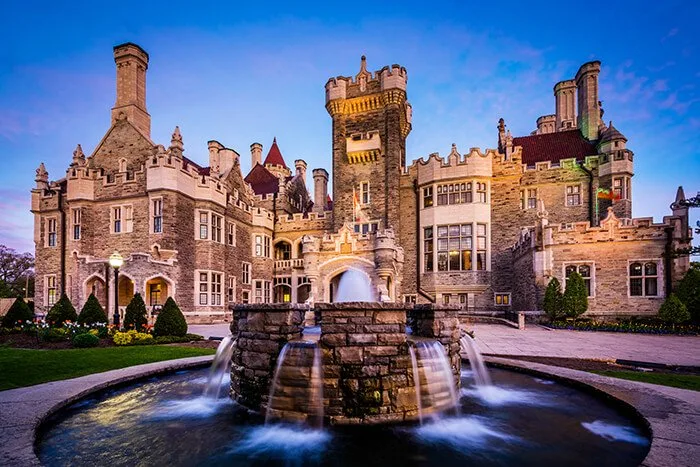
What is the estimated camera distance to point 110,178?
27266 millimetres

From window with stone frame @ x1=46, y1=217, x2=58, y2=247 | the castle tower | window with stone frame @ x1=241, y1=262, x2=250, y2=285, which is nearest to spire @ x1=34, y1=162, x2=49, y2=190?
window with stone frame @ x1=46, y1=217, x2=58, y2=247

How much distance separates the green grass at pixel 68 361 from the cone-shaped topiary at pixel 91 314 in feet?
18.9

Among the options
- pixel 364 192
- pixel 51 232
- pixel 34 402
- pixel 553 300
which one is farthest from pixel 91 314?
pixel 553 300

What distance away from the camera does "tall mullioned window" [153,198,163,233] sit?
2505 cm

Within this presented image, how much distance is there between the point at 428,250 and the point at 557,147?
49.0ft

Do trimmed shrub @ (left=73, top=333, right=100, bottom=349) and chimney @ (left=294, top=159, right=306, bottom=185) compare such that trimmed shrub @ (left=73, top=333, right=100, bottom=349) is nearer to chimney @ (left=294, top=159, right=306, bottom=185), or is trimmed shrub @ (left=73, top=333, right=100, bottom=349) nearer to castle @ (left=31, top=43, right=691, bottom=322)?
castle @ (left=31, top=43, right=691, bottom=322)

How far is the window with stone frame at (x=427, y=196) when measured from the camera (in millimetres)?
29469

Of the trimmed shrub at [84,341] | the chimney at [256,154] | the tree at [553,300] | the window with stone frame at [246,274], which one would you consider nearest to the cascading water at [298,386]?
the trimmed shrub at [84,341]

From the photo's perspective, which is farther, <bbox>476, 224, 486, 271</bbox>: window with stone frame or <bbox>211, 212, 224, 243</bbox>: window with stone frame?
<bbox>211, 212, 224, 243</bbox>: window with stone frame

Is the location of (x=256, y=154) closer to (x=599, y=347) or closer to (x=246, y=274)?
(x=246, y=274)

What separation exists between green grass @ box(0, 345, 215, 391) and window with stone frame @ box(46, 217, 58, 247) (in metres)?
20.3

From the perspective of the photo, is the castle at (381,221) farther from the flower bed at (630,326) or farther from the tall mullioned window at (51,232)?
the flower bed at (630,326)

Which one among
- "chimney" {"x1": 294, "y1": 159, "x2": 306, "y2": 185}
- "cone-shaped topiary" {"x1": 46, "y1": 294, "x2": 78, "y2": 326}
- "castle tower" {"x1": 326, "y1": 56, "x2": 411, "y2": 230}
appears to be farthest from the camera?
"chimney" {"x1": 294, "y1": 159, "x2": 306, "y2": 185}

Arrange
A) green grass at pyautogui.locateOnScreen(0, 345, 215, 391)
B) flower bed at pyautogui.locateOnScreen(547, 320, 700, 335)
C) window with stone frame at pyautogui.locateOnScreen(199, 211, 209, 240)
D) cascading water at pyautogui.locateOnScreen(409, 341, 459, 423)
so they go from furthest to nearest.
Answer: window with stone frame at pyautogui.locateOnScreen(199, 211, 209, 240), flower bed at pyautogui.locateOnScreen(547, 320, 700, 335), green grass at pyautogui.locateOnScreen(0, 345, 215, 391), cascading water at pyautogui.locateOnScreen(409, 341, 459, 423)
